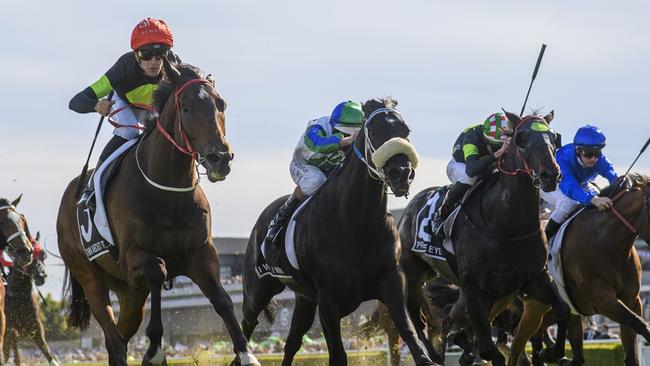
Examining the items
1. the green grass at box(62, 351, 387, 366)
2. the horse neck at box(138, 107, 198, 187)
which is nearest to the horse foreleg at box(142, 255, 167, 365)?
the horse neck at box(138, 107, 198, 187)

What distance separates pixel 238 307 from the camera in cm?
3888

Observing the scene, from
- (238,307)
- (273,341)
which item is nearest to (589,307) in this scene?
(273,341)

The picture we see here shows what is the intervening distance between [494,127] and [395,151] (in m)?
2.59

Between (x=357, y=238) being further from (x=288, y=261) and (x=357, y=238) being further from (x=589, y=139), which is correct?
(x=589, y=139)

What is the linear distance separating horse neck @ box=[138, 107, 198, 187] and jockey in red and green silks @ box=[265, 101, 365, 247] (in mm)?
1533

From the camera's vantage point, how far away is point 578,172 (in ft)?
39.2

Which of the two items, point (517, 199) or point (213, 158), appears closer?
point (213, 158)

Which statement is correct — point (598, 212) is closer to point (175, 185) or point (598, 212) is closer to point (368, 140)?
point (368, 140)

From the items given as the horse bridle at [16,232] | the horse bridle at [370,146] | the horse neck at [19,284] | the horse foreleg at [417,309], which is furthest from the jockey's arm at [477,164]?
the horse neck at [19,284]

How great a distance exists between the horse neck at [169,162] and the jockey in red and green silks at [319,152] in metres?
1.53

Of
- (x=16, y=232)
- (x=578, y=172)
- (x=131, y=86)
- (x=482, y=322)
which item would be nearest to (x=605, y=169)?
(x=578, y=172)

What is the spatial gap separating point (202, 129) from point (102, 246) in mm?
1622

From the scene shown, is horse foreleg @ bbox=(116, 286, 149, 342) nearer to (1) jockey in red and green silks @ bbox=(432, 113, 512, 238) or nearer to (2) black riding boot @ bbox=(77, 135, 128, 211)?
(2) black riding boot @ bbox=(77, 135, 128, 211)

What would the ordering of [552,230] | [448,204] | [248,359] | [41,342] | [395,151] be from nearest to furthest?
[248,359] → [395,151] → [448,204] → [552,230] → [41,342]
